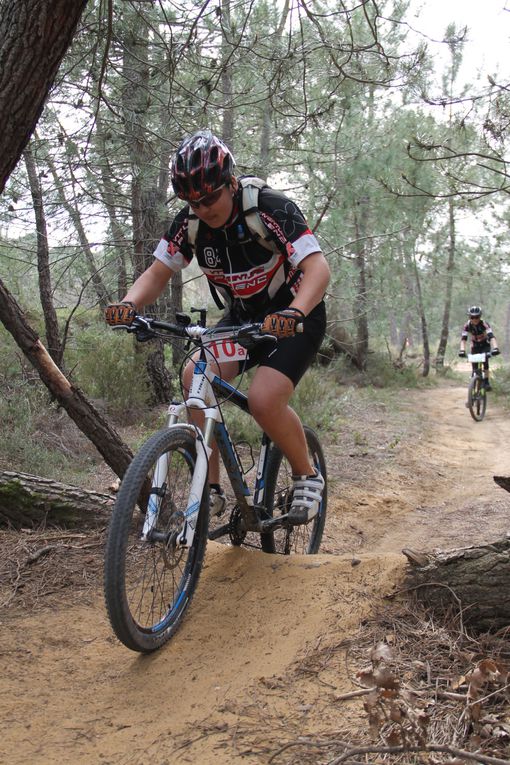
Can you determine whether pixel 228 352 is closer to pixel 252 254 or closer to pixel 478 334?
pixel 252 254

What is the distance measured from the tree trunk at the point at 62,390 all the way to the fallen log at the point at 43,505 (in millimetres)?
330

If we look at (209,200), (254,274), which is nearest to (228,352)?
(254,274)

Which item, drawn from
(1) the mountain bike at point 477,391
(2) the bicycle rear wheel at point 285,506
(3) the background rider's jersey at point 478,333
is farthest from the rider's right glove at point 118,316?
(3) the background rider's jersey at point 478,333

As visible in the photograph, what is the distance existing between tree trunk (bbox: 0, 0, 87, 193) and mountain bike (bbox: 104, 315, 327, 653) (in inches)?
49.9

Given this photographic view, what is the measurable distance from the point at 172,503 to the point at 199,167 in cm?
161

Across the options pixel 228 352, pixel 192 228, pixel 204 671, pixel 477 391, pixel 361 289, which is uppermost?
pixel 361 289

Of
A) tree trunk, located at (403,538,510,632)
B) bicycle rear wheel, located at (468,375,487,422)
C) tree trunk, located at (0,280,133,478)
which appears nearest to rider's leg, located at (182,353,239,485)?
tree trunk, located at (0,280,133,478)

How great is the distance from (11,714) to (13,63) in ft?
9.70

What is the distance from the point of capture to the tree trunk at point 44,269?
7016 mm

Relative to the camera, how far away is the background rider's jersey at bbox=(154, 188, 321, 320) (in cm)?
315

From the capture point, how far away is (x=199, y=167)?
290cm

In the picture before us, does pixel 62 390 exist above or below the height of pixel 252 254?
below

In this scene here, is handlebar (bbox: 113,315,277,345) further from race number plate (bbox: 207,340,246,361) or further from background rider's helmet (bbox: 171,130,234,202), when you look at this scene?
background rider's helmet (bbox: 171,130,234,202)

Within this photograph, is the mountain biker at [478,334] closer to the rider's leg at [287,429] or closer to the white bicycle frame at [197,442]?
the rider's leg at [287,429]
